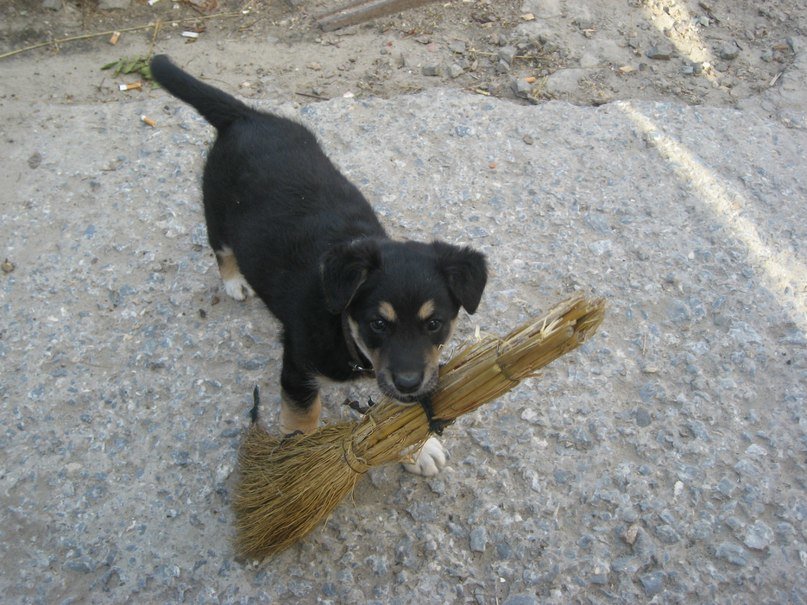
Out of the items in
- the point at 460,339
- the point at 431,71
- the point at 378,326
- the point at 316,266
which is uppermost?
the point at 378,326

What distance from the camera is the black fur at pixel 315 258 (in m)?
2.58

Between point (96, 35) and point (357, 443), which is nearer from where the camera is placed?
point (357, 443)

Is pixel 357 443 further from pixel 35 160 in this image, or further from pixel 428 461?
pixel 35 160

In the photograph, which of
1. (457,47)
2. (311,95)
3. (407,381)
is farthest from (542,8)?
(407,381)

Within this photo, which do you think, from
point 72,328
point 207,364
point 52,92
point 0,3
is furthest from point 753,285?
point 0,3

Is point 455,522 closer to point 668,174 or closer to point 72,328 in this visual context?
point 72,328

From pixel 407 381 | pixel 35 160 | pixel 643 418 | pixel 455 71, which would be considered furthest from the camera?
pixel 455 71

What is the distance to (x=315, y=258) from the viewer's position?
3027 mm

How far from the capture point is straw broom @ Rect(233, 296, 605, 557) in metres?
2.16

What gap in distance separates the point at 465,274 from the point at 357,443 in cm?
77

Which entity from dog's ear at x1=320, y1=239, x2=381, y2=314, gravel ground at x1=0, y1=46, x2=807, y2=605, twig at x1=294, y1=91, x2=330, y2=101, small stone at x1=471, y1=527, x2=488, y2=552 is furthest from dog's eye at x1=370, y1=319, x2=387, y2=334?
twig at x1=294, y1=91, x2=330, y2=101

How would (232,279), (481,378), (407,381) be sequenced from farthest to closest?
(232,279) → (407,381) → (481,378)

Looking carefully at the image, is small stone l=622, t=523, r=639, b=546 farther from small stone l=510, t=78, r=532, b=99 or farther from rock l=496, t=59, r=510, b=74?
rock l=496, t=59, r=510, b=74

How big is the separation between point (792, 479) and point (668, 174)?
2.20 metres
